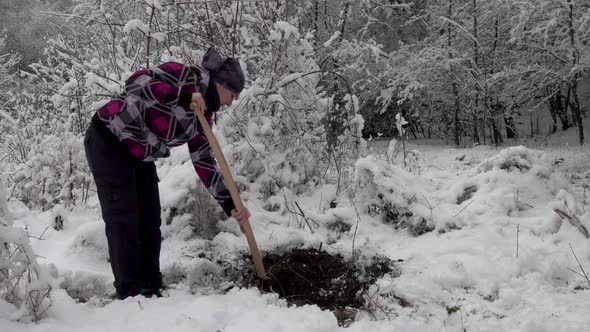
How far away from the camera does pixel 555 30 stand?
10.5 meters

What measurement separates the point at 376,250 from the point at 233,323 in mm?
1389

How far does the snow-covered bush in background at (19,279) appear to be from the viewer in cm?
211

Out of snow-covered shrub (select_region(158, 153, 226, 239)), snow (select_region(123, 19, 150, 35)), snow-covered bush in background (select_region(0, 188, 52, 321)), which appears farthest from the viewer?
snow (select_region(123, 19, 150, 35))

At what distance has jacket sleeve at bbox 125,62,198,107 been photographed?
238 centimetres

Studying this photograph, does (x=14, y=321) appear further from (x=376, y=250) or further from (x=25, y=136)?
(x=25, y=136)

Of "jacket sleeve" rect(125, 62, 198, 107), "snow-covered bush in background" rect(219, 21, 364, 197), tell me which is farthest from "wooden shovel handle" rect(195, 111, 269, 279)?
"snow-covered bush in background" rect(219, 21, 364, 197)

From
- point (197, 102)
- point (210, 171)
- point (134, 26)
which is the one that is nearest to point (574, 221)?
point (210, 171)

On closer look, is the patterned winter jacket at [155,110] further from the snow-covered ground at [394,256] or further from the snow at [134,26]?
the snow at [134,26]

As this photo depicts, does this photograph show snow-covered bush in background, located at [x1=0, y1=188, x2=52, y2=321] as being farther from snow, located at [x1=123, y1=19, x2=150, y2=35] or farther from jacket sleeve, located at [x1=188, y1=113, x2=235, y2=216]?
snow, located at [x1=123, y1=19, x2=150, y2=35]

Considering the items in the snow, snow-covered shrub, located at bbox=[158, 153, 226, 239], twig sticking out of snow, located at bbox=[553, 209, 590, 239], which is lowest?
twig sticking out of snow, located at bbox=[553, 209, 590, 239]

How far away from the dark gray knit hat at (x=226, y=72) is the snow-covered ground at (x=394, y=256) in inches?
44.9

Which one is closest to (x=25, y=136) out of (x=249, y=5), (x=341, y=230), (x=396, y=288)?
(x=249, y=5)

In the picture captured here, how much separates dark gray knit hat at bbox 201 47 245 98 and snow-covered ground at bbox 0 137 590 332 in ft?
3.74

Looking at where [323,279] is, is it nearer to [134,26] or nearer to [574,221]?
[574,221]
